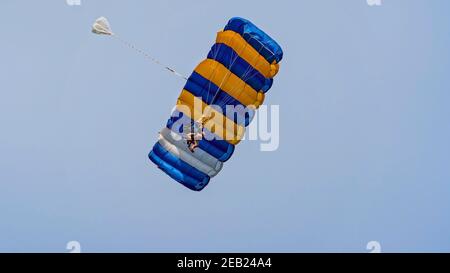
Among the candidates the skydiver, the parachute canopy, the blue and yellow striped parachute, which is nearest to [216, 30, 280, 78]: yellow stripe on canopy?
the blue and yellow striped parachute

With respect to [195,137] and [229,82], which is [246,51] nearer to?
[229,82]

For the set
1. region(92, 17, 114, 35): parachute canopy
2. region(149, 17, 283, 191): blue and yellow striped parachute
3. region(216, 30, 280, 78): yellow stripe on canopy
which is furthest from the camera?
region(92, 17, 114, 35): parachute canopy

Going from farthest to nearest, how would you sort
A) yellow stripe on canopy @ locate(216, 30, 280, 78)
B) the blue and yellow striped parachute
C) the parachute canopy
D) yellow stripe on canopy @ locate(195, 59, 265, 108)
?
1. the parachute canopy
2. yellow stripe on canopy @ locate(195, 59, 265, 108)
3. the blue and yellow striped parachute
4. yellow stripe on canopy @ locate(216, 30, 280, 78)

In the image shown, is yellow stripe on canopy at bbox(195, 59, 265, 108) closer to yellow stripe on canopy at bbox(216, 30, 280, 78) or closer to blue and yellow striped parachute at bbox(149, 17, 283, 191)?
blue and yellow striped parachute at bbox(149, 17, 283, 191)

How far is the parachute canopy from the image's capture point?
1620 inches

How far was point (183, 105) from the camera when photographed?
4122 centimetres

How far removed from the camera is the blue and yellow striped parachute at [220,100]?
40.8 metres

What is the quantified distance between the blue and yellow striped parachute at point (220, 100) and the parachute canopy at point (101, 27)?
339cm

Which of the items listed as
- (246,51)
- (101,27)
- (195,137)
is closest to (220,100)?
(195,137)

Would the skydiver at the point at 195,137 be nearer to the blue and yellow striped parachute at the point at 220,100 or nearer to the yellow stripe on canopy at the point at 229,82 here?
the blue and yellow striped parachute at the point at 220,100

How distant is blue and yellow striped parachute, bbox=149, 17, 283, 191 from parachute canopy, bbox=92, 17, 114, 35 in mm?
3386

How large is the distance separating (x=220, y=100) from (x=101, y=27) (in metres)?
4.95
